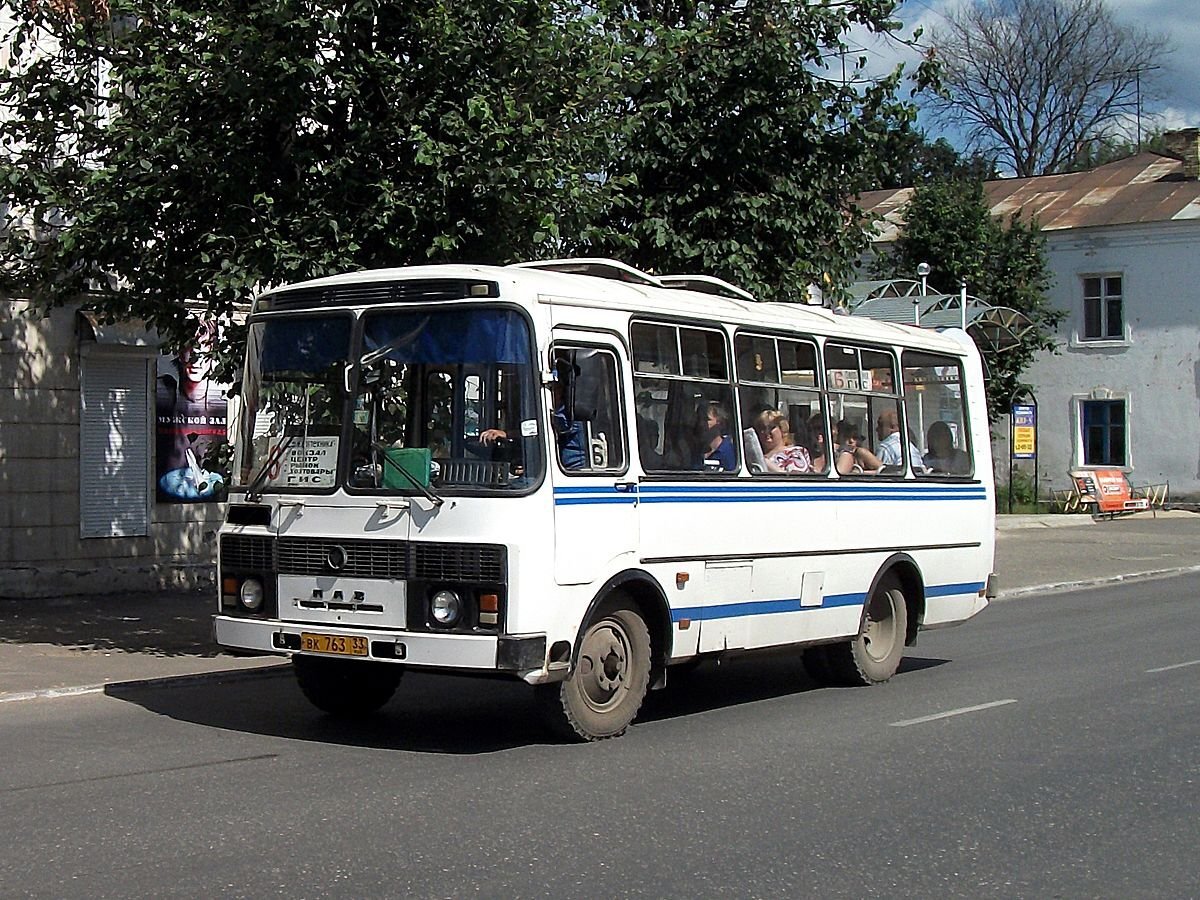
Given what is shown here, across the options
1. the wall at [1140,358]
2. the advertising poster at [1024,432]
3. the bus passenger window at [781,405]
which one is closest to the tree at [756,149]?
the bus passenger window at [781,405]

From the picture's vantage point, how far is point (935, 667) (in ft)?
44.7

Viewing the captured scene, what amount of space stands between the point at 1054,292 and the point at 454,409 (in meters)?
37.9

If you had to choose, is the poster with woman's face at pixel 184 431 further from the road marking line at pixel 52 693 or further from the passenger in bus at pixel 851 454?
the passenger in bus at pixel 851 454

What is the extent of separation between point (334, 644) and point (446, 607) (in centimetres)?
78

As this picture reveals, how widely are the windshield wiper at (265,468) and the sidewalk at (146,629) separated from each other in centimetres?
286

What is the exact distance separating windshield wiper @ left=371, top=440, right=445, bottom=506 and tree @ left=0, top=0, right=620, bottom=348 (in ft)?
11.6

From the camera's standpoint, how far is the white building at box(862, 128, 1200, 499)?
4206 cm

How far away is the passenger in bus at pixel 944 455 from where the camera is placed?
13133 millimetres

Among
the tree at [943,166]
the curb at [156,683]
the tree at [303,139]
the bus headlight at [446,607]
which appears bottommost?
the curb at [156,683]

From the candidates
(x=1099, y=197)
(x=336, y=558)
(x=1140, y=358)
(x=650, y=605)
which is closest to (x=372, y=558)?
(x=336, y=558)

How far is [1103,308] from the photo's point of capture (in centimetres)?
4366

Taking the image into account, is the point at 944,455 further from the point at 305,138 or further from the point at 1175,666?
the point at 305,138

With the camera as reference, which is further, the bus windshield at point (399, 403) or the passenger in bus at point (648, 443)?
the passenger in bus at point (648, 443)

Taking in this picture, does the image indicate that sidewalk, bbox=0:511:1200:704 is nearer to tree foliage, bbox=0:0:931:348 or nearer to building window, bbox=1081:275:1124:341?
tree foliage, bbox=0:0:931:348
